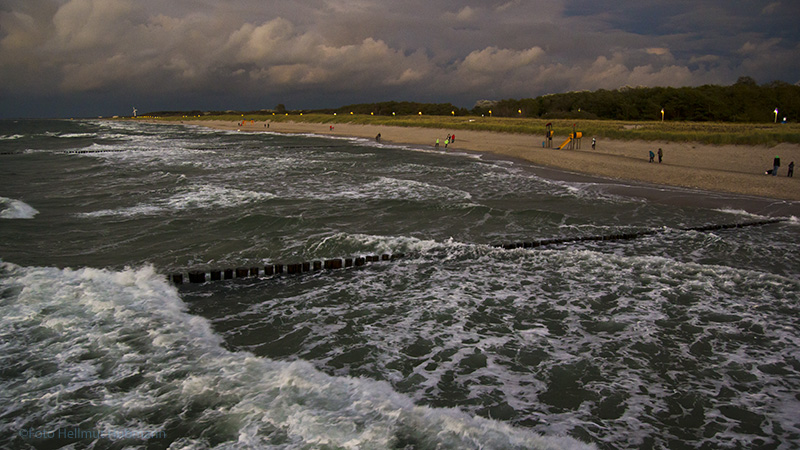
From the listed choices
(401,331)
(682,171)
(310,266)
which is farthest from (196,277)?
(682,171)

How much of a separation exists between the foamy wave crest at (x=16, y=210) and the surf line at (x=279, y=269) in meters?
10.9

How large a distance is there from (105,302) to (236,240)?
504cm

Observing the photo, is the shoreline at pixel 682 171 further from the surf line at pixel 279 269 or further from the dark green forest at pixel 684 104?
the dark green forest at pixel 684 104

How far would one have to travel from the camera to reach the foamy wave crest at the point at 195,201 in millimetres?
18172

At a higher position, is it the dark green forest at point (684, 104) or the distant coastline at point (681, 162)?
the dark green forest at point (684, 104)

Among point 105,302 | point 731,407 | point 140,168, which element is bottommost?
point 731,407

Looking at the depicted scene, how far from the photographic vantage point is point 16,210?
18062mm

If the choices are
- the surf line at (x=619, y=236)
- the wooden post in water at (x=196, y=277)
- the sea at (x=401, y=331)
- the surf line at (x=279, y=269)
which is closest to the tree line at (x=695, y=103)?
the surf line at (x=619, y=236)

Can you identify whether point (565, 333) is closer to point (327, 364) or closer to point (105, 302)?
point (327, 364)

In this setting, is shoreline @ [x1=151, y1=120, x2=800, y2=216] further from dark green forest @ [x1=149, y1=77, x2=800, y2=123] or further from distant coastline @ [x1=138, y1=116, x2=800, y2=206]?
dark green forest @ [x1=149, y1=77, x2=800, y2=123]

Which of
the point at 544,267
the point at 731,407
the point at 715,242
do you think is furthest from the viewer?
the point at 715,242

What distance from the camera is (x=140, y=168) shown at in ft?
107

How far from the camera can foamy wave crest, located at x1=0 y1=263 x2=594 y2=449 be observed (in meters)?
5.50

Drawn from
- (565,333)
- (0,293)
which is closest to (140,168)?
(0,293)
